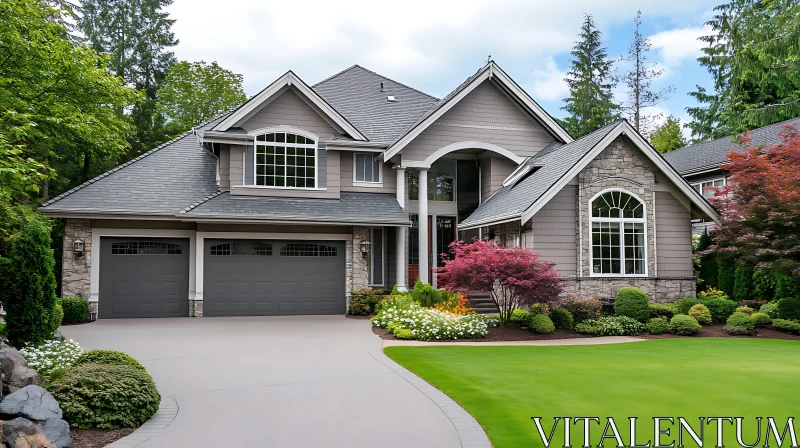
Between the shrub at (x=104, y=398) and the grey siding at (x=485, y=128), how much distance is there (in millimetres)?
14440

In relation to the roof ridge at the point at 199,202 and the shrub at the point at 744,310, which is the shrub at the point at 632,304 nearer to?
the shrub at the point at 744,310

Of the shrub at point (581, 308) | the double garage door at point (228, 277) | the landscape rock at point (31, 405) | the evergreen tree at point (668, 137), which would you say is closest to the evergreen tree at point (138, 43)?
the double garage door at point (228, 277)

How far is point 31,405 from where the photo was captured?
616 cm

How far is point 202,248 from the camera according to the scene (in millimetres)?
18844

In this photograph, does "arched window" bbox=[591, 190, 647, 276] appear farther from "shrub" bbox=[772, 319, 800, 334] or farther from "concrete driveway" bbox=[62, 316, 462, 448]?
"concrete driveway" bbox=[62, 316, 462, 448]

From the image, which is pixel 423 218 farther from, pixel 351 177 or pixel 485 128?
pixel 485 128

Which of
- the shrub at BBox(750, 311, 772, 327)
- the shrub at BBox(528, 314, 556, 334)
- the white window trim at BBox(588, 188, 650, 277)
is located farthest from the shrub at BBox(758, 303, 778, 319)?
the shrub at BBox(528, 314, 556, 334)

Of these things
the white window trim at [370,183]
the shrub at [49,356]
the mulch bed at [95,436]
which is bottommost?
the mulch bed at [95,436]

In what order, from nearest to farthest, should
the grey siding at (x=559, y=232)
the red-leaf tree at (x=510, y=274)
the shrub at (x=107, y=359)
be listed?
the shrub at (x=107, y=359) → the red-leaf tree at (x=510, y=274) → the grey siding at (x=559, y=232)

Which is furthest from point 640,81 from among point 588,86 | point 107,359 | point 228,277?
point 107,359

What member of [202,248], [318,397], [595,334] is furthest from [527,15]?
[318,397]

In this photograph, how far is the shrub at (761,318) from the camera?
16641 mm

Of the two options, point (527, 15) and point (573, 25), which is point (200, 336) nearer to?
point (527, 15)

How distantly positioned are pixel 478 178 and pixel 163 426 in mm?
17274
